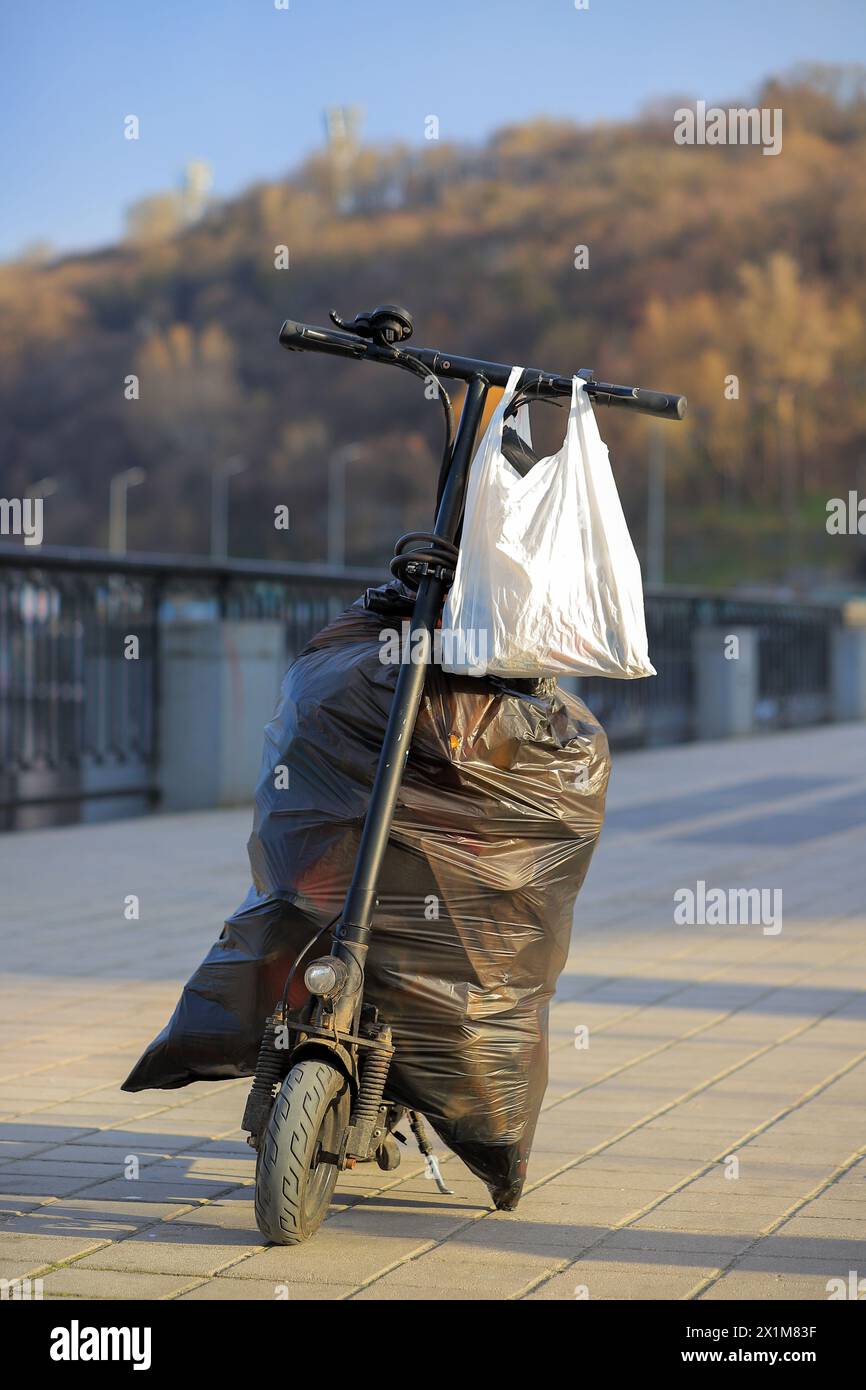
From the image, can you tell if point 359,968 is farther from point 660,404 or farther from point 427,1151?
point 660,404

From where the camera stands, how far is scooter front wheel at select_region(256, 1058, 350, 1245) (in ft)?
11.6

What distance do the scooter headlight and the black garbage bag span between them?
178 mm

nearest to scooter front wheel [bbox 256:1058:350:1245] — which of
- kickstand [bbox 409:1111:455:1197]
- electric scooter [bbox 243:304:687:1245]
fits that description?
electric scooter [bbox 243:304:687:1245]

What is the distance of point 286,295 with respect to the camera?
147500 millimetres

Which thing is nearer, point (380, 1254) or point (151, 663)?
point (380, 1254)

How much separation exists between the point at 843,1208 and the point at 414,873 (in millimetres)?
1209

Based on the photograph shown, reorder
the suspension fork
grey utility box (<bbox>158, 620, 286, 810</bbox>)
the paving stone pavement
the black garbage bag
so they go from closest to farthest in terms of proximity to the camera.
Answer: the paving stone pavement
the suspension fork
the black garbage bag
grey utility box (<bbox>158, 620, 286, 810</bbox>)

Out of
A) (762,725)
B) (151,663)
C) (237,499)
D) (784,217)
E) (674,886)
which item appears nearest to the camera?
(674,886)

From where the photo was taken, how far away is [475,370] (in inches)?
154

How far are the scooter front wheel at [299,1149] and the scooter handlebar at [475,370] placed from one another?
150 cm

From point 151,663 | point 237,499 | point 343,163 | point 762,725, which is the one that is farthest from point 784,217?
point 151,663

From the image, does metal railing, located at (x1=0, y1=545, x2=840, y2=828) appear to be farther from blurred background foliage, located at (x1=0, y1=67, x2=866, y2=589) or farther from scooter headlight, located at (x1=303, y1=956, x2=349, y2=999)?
blurred background foliage, located at (x1=0, y1=67, x2=866, y2=589)

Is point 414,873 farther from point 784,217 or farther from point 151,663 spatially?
point 784,217

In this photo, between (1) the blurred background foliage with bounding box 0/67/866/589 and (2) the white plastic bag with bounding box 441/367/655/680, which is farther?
(1) the blurred background foliage with bounding box 0/67/866/589
